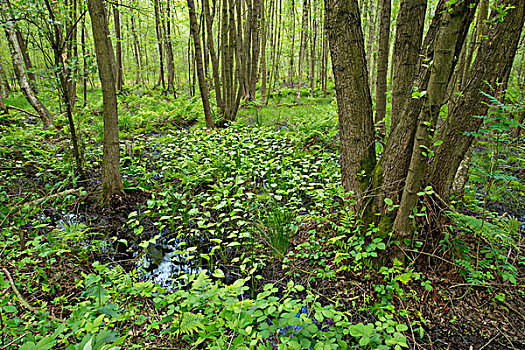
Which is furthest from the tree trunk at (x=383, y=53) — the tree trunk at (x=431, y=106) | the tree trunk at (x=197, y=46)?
the tree trunk at (x=197, y=46)

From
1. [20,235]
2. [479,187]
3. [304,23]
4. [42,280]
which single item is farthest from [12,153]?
[304,23]

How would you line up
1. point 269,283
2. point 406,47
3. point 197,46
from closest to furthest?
1. point 406,47
2. point 269,283
3. point 197,46

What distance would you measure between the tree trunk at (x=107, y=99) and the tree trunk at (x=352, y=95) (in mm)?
3018

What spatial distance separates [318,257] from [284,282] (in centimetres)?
44

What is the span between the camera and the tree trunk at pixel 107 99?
11.4ft

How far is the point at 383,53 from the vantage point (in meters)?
4.87

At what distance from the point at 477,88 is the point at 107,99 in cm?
442

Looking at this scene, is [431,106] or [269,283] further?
[269,283]

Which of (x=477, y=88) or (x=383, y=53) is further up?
(x=383, y=53)

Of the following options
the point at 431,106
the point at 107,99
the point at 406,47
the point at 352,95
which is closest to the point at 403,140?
the point at 431,106

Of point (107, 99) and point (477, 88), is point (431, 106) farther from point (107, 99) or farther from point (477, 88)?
point (107, 99)

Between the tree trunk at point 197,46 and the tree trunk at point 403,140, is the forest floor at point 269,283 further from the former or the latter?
the tree trunk at point 197,46

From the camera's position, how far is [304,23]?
36.4 ft

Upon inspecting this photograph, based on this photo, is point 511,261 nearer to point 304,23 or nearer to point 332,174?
point 332,174
